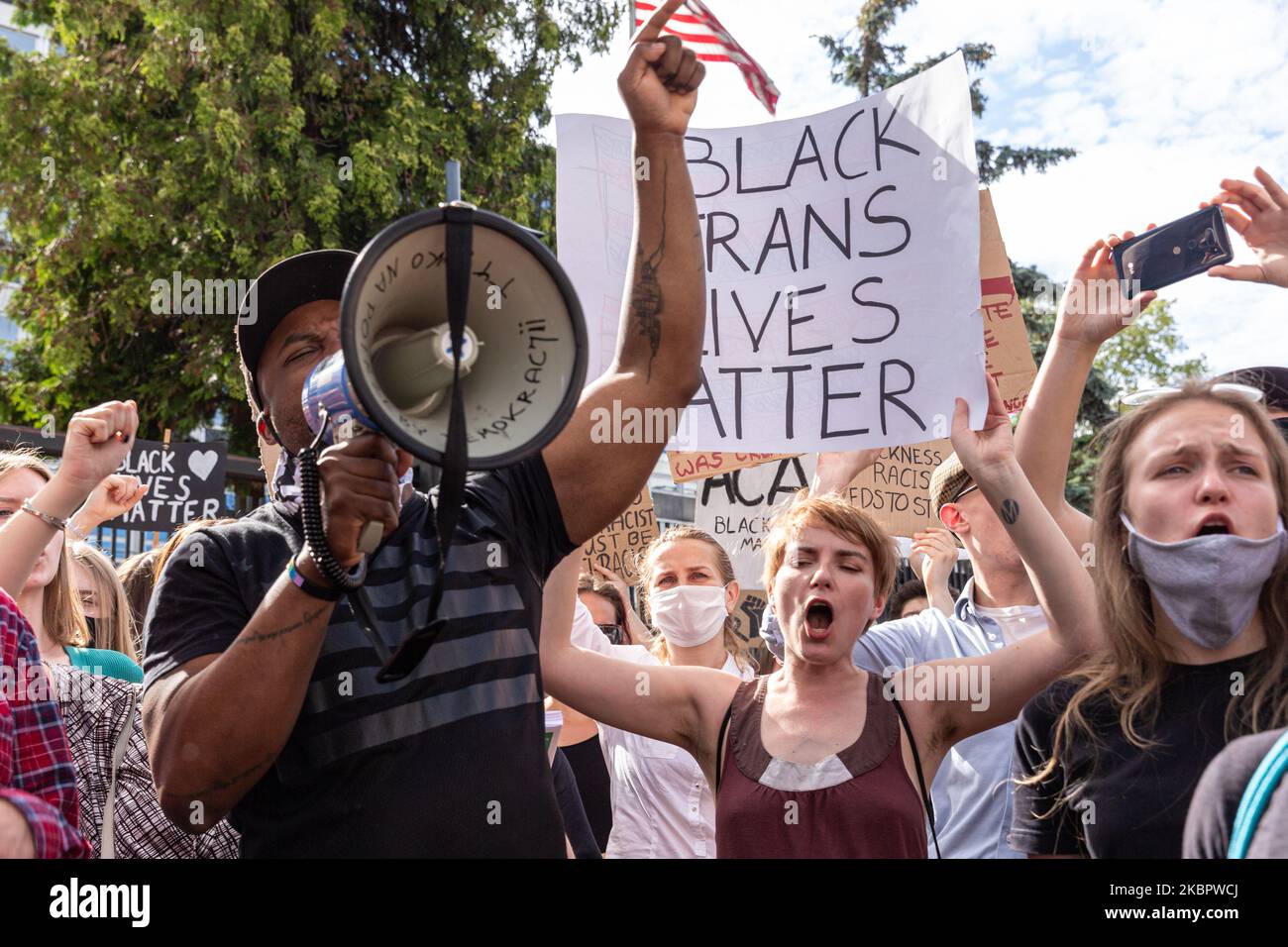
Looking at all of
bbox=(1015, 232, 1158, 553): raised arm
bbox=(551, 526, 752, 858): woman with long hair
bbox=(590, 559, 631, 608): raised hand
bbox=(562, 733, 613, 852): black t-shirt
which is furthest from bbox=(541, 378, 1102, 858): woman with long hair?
bbox=(590, 559, 631, 608): raised hand

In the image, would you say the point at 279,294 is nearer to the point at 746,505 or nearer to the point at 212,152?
the point at 746,505

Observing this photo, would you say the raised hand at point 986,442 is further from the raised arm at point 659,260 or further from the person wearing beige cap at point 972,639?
the raised arm at point 659,260

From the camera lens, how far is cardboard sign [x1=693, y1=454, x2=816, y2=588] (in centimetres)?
620

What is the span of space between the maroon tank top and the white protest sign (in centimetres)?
101

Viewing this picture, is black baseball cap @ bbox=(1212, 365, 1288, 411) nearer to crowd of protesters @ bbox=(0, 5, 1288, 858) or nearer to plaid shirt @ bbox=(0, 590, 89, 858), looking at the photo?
crowd of protesters @ bbox=(0, 5, 1288, 858)

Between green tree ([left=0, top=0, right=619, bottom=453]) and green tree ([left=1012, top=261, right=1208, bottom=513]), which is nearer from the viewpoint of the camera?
green tree ([left=1012, top=261, right=1208, bottom=513])

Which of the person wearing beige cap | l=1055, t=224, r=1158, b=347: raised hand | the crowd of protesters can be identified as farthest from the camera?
the person wearing beige cap

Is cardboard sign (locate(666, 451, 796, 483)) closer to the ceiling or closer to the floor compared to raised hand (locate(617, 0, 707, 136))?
closer to the floor

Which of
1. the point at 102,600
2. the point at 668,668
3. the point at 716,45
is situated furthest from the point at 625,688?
the point at 716,45

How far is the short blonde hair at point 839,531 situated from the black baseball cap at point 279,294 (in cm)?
138

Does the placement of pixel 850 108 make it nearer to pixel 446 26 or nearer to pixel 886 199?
pixel 886 199

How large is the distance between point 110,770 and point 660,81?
83.6 inches

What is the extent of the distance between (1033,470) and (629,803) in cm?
171

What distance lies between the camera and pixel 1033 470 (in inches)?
119
